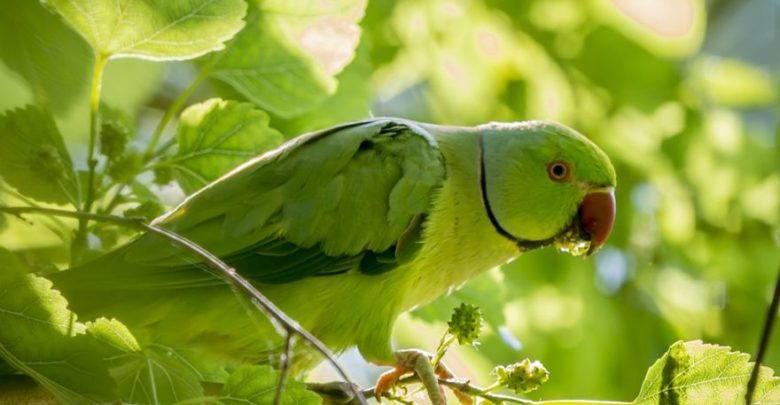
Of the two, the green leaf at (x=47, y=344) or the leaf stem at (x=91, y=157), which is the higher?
the leaf stem at (x=91, y=157)

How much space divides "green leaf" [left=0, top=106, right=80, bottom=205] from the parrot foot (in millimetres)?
833

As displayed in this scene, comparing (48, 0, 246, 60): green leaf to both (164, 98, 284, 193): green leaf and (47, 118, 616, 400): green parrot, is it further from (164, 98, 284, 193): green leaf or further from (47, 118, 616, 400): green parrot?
(47, 118, 616, 400): green parrot

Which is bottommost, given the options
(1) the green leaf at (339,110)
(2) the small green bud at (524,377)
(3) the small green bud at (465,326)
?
(2) the small green bud at (524,377)

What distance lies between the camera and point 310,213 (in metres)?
2.56

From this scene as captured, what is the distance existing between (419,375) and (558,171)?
2.61 ft

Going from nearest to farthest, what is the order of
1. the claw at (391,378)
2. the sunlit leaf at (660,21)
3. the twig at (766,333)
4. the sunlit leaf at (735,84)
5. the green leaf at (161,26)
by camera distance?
the twig at (766,333) → the green leaf at (161,26) → the claw at (391,378) → the sunlit leaf at (660,21) → the sunlit leaf at (735,84)

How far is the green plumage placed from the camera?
2418 mm

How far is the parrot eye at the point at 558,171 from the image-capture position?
9.52 feet

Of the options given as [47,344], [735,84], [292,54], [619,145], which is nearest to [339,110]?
[292,54]

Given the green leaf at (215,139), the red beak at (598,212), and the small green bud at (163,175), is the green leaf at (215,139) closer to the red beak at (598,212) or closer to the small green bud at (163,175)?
the small green bud at (163,175)

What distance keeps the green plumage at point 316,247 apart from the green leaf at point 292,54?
4.7 inches

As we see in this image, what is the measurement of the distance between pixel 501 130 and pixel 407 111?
2383 mm

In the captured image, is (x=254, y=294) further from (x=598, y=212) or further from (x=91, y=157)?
(x=598, y=212)

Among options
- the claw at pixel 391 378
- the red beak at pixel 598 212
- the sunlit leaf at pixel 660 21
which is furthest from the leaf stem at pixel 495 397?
the sunlit leaf at pixel 660 21
